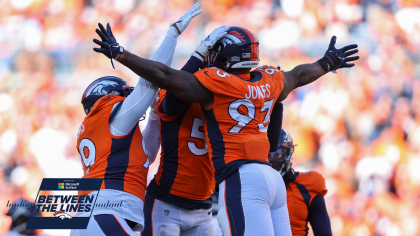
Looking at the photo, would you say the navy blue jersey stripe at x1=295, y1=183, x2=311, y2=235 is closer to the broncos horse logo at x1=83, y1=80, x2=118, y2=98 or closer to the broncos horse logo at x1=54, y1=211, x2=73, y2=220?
the broncos horse logo at x1=83, y1=80, x2=118, y2=98

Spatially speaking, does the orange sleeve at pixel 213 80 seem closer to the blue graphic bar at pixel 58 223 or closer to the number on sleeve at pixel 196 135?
the number on sleeve at pixel 196 135

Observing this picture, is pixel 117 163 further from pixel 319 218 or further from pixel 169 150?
pixel 319 218

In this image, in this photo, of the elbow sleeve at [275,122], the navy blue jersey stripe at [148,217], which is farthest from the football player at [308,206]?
the navy blue jersey stripe at [148,217]

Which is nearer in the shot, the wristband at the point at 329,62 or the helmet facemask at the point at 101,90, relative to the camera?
the helmet facemask at the point at 101,90

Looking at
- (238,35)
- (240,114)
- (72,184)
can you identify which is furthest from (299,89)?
(72,184)

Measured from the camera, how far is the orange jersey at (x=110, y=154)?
237 cm

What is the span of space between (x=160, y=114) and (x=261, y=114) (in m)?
0.66

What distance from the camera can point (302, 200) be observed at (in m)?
3.25

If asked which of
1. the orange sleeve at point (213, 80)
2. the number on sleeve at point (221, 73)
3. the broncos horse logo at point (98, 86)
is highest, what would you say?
the broncos horse logo at point (98, 86)

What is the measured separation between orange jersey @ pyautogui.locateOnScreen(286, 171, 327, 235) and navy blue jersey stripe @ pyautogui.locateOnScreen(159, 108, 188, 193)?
1.09 meters

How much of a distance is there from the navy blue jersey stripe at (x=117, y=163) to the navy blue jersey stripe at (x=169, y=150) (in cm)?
35

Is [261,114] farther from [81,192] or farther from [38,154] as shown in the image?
[38,154]

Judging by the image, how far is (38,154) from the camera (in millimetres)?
7438

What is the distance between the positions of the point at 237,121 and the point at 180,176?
0.61 metres
